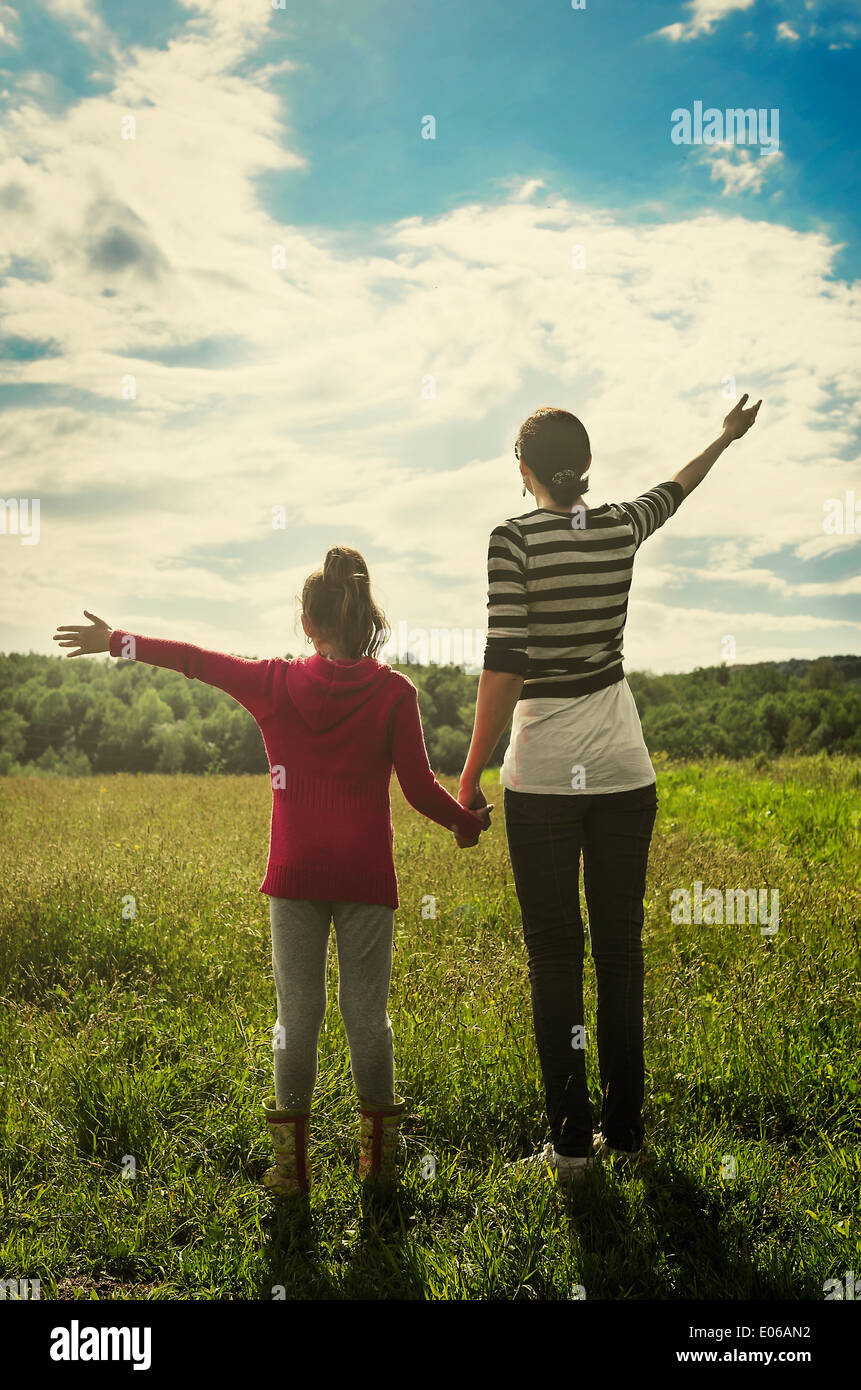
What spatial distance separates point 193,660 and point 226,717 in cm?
3330

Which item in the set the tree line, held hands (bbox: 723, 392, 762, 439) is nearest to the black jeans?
held hands (bbox: 723, 392, 762, 439)

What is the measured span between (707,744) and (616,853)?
27780 mm

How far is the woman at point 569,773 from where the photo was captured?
9.57 feet

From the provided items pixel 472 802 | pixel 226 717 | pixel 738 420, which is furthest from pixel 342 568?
pixel 226 717

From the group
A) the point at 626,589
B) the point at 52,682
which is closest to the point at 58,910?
the point at 626,589

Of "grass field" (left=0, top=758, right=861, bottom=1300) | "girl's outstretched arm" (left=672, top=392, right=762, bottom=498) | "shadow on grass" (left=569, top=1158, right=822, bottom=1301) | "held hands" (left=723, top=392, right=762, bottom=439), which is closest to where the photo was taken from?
"shadow on grass" (left=569, top=1158, right=822, bottom=1301)

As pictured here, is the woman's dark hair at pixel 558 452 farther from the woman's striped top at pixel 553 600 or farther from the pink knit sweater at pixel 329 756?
the pink knit sweater at pixel 329 756

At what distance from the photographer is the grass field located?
2.55m

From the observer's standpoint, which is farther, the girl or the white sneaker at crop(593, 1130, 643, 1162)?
the white sneaker at crop(593, 1130, 643, 1162)

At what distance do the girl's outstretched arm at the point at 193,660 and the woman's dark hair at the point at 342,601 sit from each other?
0.71 feet

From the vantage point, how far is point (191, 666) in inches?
116

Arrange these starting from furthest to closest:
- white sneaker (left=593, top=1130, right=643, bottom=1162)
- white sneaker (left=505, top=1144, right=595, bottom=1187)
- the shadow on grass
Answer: white sneaker (left=593, top=1130, right=643, bottom=1162) → white sneaker (left=505, top=1144, right=595, bottom=1187) → the shadow on grass

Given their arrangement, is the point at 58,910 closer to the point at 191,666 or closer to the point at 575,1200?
the point at 191,666

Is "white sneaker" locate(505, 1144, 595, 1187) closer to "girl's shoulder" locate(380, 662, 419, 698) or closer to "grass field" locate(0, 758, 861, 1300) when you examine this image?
"grass field" locate(0, 758, 861, 1300)
